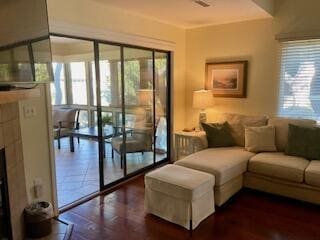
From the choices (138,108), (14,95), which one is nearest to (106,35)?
(138,108)

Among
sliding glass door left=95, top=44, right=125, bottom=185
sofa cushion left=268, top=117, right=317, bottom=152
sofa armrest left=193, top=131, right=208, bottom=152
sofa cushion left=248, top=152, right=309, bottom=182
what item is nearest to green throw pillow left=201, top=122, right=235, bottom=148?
sofa armrest left=193, top=131, right=208, bottom=152

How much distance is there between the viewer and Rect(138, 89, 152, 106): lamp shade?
13.5 ft

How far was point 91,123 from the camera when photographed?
6.59 metres

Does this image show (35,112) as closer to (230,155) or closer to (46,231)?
(46,231)

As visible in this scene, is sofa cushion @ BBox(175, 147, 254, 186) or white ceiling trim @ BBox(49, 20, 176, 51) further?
sofa cushion @ BBox(175, 147, 254, 186)

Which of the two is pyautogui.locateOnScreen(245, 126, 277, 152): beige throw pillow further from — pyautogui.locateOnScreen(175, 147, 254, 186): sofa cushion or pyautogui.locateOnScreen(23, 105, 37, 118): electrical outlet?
pyautogui.locateOnScreen(23, 105, 37, 118): electrical outlet

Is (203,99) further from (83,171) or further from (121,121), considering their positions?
(83,171)

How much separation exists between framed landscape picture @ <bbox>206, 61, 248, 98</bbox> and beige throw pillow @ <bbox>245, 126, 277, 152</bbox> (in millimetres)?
805

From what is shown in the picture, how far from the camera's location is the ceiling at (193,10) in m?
3.16

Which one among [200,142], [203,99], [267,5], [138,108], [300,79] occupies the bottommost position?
[200,142]

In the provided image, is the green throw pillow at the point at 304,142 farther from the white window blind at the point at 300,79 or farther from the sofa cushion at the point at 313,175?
the white window blind at the point at 300,79

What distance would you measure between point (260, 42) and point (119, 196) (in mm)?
3022

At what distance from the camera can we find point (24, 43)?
181 centimetres

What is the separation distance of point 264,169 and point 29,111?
2.70 metres
